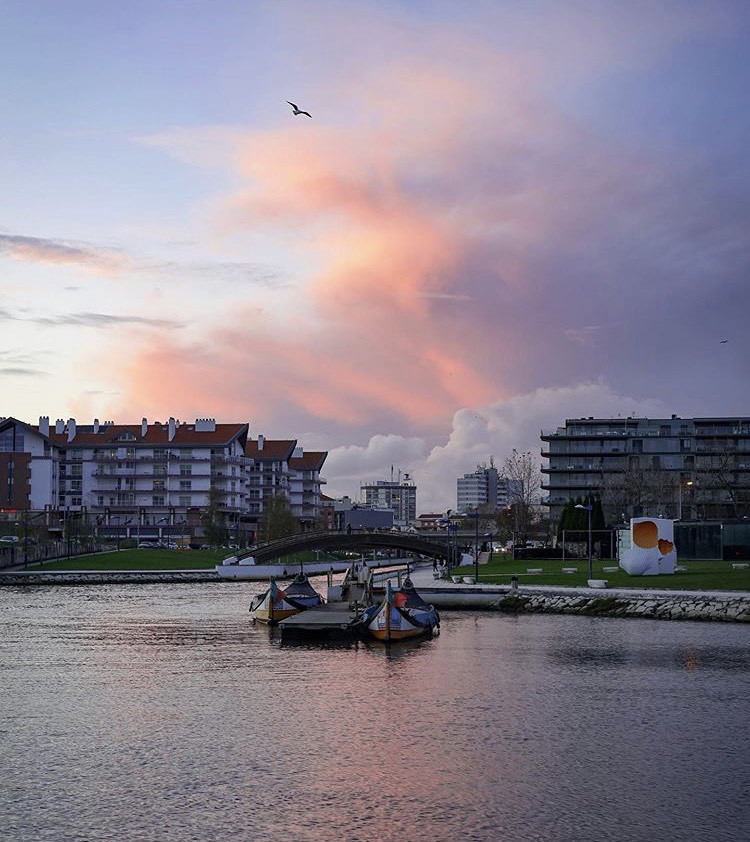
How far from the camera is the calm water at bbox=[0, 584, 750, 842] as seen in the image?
23.2 meters

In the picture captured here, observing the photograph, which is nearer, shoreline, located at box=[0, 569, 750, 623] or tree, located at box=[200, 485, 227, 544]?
shoreline, located at box=[0, 569, 750, 623]

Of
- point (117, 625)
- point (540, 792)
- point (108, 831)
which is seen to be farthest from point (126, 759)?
point (117, 625)

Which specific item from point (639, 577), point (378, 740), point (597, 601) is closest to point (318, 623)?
point (597, 601)

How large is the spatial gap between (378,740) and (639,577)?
173 feet

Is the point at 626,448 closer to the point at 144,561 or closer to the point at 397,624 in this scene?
the point at 144,561

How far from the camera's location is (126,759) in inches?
1129

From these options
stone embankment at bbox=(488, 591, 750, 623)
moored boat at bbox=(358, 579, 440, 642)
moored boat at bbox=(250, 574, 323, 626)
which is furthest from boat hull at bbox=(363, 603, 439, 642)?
stone embankment at bbox=(488, 591, 750, 623)

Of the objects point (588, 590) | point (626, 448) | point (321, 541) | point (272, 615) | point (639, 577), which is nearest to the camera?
point (272, 615)

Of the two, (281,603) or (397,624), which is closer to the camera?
(397,624)

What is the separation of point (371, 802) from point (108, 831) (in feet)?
19.0

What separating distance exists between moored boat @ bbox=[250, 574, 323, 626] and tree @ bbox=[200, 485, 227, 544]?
9794cm

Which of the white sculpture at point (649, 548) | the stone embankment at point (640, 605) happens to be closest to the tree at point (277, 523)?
the white sculpture at point (649, 548)

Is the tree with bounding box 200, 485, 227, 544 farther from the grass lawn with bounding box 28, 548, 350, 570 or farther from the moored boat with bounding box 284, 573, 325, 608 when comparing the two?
the moored boat with bounding box 284, 573, 325, 608

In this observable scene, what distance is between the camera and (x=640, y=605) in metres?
67.9
